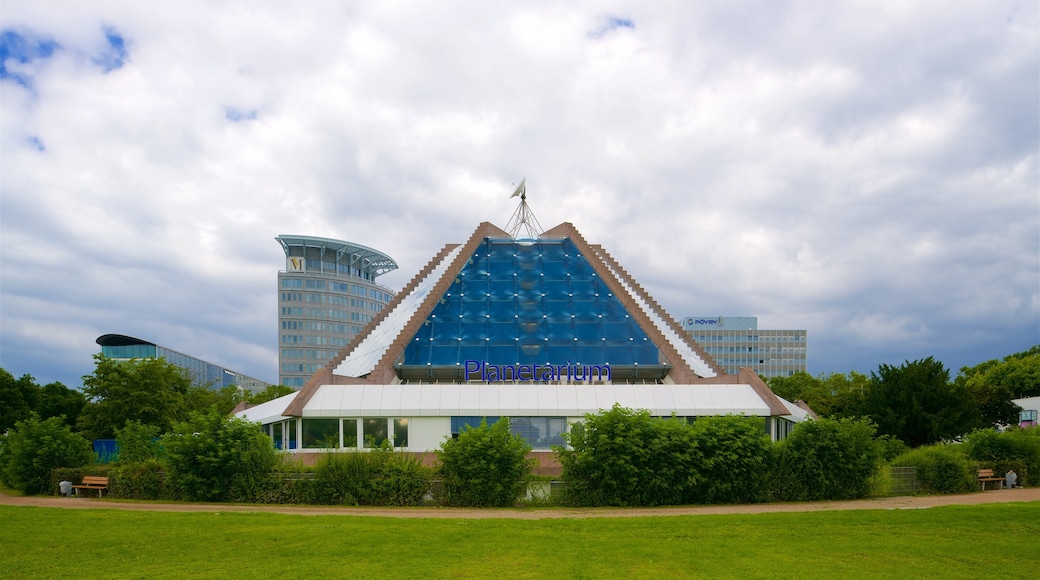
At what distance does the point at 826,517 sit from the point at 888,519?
1.65 m

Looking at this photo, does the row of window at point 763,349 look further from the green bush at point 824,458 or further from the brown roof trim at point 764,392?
the green bush at point 824,458

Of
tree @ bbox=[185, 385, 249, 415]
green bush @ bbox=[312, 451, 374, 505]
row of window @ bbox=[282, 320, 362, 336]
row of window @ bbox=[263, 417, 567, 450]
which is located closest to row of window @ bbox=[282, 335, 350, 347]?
row of window @ bbox=[282, 320, 362, 336]

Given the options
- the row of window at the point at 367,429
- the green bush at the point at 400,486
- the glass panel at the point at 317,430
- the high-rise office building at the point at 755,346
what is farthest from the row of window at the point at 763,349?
the green bush at the point at 400,486

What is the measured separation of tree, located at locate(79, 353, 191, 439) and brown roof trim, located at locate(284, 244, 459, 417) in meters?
12.3

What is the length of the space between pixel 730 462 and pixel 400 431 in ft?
49.0

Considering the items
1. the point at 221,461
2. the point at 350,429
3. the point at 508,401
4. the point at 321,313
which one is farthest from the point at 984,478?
the point at 321,313

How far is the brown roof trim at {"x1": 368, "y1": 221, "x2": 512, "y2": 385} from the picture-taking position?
4081 centimetres

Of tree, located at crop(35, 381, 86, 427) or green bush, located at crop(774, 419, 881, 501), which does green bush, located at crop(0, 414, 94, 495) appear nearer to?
green bush, located at crop(774, 419, 881, 501)

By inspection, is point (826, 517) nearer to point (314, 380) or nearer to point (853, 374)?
point (314, 380)

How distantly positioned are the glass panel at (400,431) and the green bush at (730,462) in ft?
42.7

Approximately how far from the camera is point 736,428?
25.8 meters

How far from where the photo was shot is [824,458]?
2620 cm

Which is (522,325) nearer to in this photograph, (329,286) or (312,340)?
(312,340)

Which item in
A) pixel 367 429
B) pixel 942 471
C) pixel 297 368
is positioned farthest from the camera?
pixel 297 368
